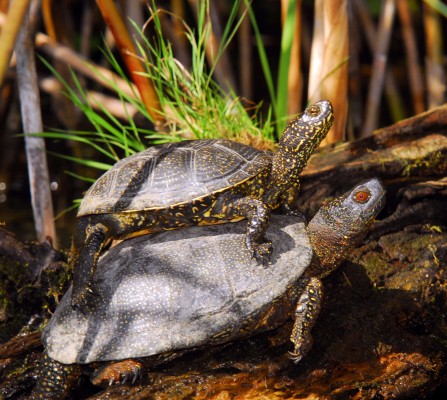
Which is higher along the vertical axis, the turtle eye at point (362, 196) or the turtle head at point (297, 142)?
the turtle head at point (297, 142)

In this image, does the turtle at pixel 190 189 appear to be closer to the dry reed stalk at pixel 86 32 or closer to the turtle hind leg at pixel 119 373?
the turtle hind leg at pixel 119 373

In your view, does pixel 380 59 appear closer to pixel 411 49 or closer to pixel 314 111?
pixel 411 49

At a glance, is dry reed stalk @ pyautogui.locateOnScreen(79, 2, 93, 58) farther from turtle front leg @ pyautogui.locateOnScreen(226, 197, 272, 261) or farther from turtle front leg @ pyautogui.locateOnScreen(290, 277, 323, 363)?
turtle front leg @ pyautogui.locateOnScreen(290, 277, 323, 363)

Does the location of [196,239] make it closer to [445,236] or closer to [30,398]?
[30,398]

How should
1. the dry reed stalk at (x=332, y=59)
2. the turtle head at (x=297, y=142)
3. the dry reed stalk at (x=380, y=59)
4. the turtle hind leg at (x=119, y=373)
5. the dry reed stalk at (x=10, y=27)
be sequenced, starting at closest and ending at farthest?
the dry reed stalk at (x=10, y=27) < the turtle hind leg at (x=119, y=373) < the turtle head at (x=297, y=142) < the dry reed stalk at (x=332, y=59) < the dry reed stalk at (x=380, y=59)

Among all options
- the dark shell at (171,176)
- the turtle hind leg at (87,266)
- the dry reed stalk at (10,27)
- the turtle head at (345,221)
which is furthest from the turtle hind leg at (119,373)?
the dry reed stalk at (10,27)

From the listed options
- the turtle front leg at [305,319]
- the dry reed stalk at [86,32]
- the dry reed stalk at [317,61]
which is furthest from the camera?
the dry reed stalk at [86,32]

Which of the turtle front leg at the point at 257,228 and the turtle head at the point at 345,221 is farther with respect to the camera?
the turtle head at the point at 345,221

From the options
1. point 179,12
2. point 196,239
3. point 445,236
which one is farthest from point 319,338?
point 179,12

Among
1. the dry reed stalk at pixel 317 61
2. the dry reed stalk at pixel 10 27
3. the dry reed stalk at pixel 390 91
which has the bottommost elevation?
the dry reed stalk at pixel 390 91
